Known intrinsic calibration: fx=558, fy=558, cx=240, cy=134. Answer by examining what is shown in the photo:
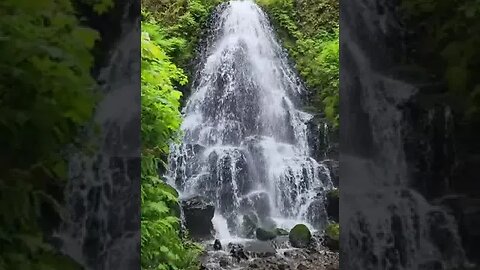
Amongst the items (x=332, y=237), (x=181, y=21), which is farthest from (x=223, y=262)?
(x=181, y=21)

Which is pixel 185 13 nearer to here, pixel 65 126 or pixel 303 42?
pixel 303 42

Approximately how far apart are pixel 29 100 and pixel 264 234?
21.2 ft

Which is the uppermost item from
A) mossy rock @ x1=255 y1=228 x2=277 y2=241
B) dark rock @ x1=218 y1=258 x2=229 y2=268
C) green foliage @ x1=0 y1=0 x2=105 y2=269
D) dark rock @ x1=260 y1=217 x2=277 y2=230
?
green foliage @ x1=0 y1=0 x2=105 y2=269

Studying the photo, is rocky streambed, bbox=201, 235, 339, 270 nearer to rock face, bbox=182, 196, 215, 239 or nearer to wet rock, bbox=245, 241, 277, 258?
wet rock, bbox=245, 241, 277, 258

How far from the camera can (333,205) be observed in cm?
848

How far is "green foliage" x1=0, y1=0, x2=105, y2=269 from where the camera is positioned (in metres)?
1.68

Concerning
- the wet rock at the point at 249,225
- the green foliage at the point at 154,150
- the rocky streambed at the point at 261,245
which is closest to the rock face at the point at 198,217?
the rocky streambed at the point at 261,245

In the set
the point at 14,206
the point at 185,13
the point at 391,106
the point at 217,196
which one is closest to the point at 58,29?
the point at 14,206

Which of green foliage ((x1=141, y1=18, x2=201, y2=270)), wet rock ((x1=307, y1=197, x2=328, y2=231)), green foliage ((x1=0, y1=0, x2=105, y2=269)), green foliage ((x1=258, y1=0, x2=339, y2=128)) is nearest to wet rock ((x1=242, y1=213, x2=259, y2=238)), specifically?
wet rock ((x1=307, y1=197, x2=328, y2=231))

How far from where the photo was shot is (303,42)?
11016 mm

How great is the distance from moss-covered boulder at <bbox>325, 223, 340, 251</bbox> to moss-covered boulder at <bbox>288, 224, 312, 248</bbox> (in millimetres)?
242

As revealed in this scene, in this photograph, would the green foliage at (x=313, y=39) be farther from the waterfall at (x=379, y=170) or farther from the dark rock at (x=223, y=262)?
the waterfall at (x=379, y=170)

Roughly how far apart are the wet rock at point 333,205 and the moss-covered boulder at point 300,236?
0.78 meters

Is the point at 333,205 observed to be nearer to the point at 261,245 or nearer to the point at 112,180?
the point at 261,245
